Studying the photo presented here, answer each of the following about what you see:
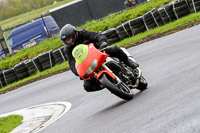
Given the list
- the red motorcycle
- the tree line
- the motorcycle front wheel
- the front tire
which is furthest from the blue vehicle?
the tree line

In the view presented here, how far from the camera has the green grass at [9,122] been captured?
10.1 meters

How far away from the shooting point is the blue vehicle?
26719mm

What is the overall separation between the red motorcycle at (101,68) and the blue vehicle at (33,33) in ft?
60.9

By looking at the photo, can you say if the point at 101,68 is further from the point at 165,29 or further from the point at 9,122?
the point at 165,29

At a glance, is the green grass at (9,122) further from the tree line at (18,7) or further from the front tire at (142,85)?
the tree line at (18,7)

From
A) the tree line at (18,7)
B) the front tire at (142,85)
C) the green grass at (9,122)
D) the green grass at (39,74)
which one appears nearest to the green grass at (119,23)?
the green grass at (39,74)

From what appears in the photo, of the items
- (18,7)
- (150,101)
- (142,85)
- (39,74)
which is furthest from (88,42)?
(18,7)

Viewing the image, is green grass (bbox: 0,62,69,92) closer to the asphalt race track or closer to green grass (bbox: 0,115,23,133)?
the asphalt race track

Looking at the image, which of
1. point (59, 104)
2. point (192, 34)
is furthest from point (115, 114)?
point (192, 34)

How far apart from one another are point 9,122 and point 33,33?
16.8 meters

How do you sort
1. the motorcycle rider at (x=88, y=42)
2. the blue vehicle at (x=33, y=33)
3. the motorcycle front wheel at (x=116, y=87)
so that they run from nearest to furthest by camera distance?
the motorcycle front wheel at (x=116, y=87) < the motorcycle rider at (x=88, y=42) < the blue vehicle at (x=33, y=33)

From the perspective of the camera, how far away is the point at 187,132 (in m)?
4.99

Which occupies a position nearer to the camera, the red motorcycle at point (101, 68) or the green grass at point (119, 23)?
the red motorcycle at point (101, 68)

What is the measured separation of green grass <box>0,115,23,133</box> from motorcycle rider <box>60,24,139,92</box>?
2328 millimetres
